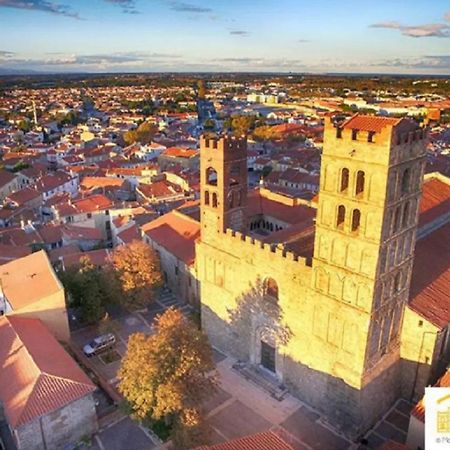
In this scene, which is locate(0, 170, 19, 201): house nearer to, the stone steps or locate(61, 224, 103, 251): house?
locate(61, 224, 103, 251): house

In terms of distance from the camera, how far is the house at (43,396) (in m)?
27.7

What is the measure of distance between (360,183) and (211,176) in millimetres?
14925

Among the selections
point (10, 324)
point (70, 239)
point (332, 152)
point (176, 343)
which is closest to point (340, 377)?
point (176, 343)

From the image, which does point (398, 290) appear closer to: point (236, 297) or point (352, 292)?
point (352, 292)

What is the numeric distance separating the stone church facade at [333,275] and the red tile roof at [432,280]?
1.79m

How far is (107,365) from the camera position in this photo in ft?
124

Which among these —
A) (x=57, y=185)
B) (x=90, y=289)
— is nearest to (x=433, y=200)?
(x=90, y=289)

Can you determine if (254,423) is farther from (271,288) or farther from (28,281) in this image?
(28,281)

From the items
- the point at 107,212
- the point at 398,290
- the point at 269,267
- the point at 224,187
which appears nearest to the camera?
the point at 398,290

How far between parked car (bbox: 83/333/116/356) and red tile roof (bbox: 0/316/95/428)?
16.7ft

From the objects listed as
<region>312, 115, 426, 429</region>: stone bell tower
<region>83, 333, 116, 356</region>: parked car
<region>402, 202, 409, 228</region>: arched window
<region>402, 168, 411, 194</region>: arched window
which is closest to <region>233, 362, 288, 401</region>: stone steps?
<region>312, 115, 426, 429</region>: stone bell tower

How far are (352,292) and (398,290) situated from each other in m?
3.56

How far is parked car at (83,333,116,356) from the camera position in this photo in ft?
127

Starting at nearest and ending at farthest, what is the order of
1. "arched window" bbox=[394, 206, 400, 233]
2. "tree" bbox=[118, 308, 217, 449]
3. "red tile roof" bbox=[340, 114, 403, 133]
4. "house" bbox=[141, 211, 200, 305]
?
"red tile roof" bbox=[340, 114, 403, 133] → "arched window" bbox=[394, 206, 400, 233] → "tree" bbox=[118, 308, 217, 449] → "house" bbox=[141, 211, 200, 305]
